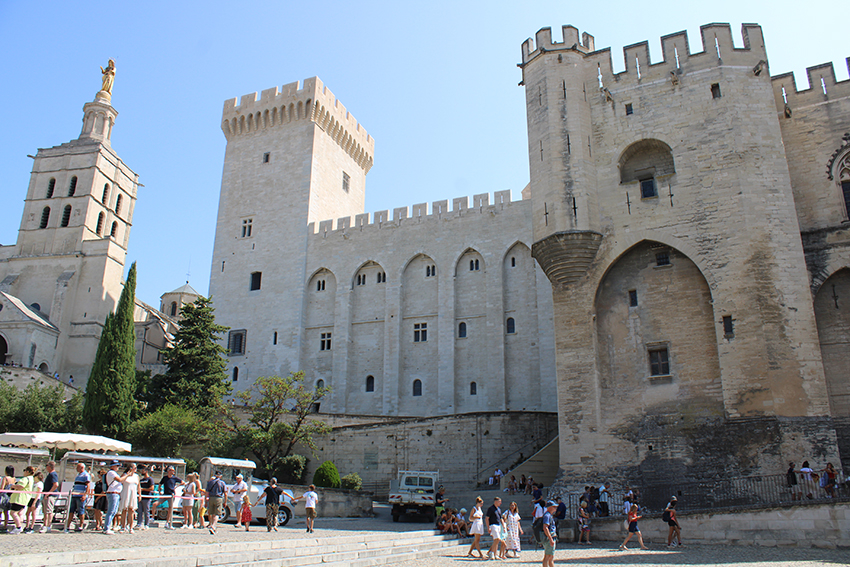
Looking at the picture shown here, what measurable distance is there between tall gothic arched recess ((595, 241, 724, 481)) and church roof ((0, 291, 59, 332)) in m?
25.5

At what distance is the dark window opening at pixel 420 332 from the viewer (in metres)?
29.1

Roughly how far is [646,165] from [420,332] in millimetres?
13701

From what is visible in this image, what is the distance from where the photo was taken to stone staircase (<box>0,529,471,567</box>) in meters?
7.10

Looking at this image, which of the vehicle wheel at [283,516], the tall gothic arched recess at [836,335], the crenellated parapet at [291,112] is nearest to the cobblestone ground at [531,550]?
the vehicle wheel at [283,516]

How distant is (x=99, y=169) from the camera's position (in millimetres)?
36562

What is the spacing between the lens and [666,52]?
19125mm

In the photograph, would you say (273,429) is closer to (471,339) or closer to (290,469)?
(290,469)

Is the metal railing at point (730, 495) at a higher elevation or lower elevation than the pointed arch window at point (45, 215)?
lower

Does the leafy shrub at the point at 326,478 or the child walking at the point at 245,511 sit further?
the leafy shrub at the point at 326,478

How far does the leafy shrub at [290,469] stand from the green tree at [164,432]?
2902 mm

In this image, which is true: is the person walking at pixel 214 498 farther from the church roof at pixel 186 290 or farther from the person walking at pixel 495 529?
the church roof at pixel 186 290

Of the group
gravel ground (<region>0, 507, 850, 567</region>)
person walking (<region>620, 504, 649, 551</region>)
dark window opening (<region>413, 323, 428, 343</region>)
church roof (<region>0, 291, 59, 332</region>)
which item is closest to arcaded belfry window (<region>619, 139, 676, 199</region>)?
person walking (<region>620, 504, 649, 551</region>)

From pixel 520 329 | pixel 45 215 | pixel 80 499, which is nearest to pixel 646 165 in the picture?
pixel 520 329

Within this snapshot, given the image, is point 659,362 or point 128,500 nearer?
point 128,500
